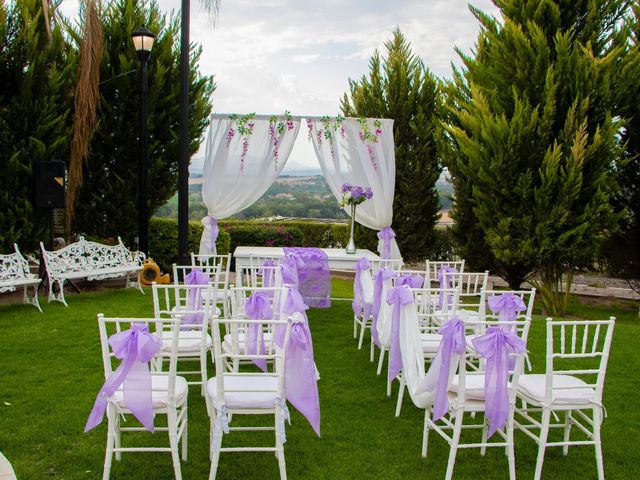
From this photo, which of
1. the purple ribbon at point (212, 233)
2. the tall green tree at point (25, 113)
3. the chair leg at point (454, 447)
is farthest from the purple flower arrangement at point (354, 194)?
the chair leg at point (454, 447)

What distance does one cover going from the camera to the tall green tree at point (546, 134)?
7.57 m

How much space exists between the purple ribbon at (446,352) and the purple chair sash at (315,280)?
3.83 metres

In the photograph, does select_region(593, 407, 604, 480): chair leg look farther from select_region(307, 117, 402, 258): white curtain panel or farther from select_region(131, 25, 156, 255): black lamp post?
select_region(131, 25, 156, 255): black lamp post

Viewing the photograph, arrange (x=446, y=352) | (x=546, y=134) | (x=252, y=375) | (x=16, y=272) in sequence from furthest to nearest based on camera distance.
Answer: (x=546, y=134) < (x=16, y=272) < (x=252, y=375) < (x=446, y=352)

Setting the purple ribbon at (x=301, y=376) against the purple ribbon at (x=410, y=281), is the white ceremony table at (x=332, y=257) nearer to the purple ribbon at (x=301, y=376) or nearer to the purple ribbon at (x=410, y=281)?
the purple ribbon at (x=410, y=281)

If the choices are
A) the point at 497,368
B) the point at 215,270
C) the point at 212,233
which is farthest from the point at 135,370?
the point at 212,233

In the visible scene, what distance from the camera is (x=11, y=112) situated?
26.0 feet

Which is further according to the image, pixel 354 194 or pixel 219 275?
pixel 354 194

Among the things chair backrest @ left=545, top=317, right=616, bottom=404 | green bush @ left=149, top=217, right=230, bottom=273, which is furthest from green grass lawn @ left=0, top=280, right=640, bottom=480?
green bush @ left=149, top=217, right=230, bottom=273

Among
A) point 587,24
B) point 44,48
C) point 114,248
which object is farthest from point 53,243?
point 587,24

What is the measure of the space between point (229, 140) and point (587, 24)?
183 inches

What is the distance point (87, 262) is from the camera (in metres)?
7.93

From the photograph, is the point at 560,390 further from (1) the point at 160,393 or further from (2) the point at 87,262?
(2) the point at 87,262

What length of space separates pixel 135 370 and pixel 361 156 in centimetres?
550
